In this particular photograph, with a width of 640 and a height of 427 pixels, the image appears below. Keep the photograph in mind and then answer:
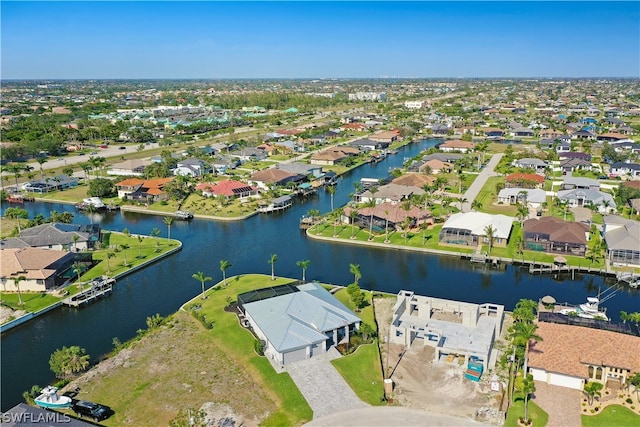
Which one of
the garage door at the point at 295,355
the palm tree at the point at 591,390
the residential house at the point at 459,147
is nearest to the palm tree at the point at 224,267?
the garage door at the point at 295,355

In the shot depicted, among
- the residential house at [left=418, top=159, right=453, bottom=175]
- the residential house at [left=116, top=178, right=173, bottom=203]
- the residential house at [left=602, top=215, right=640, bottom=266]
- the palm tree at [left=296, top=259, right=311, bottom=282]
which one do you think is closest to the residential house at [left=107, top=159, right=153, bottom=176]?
the residential house at [left=116, top=178, right=173, bottom=203]

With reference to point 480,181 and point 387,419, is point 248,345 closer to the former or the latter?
point 387,419

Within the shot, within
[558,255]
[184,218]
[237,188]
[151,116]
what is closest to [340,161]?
[237,188]

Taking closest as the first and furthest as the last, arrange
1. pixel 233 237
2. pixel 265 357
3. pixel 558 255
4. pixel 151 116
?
pixel 265 357 → pixel 558 255 → pixel 233 237 → pixel 151 116

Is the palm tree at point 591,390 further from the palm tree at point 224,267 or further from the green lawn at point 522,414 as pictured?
the palm tree at point 224,267

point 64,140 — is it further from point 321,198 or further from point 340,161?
point 321,198
